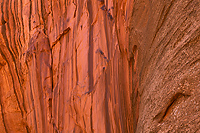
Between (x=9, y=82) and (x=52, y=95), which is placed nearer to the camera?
(x=52, y=95)

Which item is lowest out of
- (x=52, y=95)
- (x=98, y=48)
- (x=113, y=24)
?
(x=52, y=95)

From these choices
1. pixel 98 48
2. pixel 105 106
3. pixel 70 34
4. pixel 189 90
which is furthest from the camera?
pixel 70 34

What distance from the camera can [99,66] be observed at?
3.34 metres

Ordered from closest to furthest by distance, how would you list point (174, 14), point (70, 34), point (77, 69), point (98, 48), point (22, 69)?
point (174, 14), point (98, 48), point (77, 69), point (70, 34), point (22, 69)

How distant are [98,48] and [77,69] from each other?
595 mm

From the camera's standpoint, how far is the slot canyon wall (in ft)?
5.84

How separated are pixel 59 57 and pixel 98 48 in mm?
1063

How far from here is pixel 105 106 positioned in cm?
317

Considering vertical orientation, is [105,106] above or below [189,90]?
below

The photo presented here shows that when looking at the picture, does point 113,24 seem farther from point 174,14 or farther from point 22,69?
point 22,69

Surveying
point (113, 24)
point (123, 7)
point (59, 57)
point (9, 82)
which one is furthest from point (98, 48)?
point (9, 82)

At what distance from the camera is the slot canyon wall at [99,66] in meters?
1.78

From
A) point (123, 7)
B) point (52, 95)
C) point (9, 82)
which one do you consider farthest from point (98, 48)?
point (9, 82)

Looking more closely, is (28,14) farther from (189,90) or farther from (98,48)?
(189,90)
